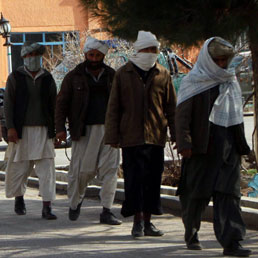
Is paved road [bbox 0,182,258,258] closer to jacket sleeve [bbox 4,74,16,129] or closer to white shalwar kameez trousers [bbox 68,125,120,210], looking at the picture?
white shalwar kameez trousers [bbox 68,125,120,210]

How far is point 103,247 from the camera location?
24.2ft

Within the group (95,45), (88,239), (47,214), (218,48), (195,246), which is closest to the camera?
(218,48)

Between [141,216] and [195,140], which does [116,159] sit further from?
[195,140]

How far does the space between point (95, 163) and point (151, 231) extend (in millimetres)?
1182

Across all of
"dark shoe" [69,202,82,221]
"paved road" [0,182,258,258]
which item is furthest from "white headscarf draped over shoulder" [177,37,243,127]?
"dark shoe" [69,202,82,221]

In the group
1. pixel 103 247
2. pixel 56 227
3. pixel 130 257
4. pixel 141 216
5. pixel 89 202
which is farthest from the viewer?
pixel 89 202

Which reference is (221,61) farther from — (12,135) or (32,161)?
(32,161)

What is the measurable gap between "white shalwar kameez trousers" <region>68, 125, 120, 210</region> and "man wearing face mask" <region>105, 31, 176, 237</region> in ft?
2.34

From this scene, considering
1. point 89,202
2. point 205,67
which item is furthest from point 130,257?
point 89,202

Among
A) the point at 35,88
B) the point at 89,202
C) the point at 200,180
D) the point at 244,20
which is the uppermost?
the point at 244,20

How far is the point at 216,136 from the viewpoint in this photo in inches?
272

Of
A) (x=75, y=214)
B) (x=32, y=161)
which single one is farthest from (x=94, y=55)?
(x=75, y=214)

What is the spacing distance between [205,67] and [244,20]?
4.85 feet

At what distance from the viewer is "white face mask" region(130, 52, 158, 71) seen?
8.02 meters
